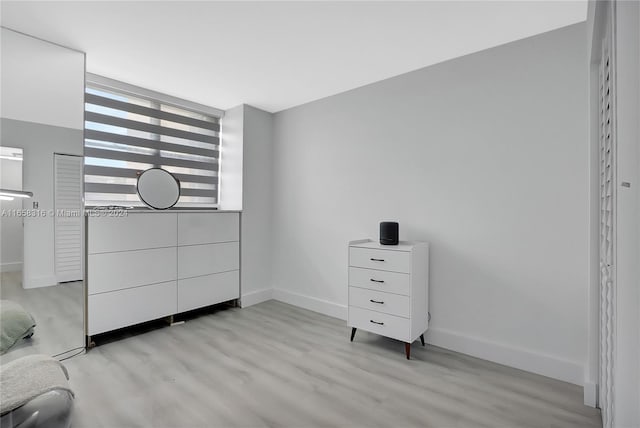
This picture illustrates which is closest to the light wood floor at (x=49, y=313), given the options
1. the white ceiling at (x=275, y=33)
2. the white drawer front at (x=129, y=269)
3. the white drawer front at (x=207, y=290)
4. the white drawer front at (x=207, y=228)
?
the white drawer front at (x=129, y=269)

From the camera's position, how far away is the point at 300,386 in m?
1.96

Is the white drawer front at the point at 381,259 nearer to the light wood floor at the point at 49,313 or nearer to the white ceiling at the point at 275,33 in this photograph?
the white ceiling at the point at 275,33

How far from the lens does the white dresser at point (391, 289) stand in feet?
7.57

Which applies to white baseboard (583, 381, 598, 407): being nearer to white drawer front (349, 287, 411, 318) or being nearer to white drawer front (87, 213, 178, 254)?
white drawer front (349, 287, 411, 318)

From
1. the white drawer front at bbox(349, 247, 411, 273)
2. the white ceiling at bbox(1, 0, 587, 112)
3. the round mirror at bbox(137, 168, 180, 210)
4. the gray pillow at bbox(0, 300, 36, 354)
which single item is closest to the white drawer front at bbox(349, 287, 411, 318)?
the white drawer front at bbox(349, 247, 411, 273)

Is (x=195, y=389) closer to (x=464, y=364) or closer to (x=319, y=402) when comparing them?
(x=319, y=402)

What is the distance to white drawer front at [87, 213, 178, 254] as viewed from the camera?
2.50 meters

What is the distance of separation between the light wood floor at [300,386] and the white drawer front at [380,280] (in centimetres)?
52

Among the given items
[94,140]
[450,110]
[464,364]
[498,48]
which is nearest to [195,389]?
[464,364]

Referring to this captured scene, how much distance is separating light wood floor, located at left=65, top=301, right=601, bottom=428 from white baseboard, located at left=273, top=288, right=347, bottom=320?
448 millimetres

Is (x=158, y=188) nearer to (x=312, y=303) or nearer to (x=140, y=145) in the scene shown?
(x=140, y=145)

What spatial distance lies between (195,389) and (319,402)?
2.59 feet

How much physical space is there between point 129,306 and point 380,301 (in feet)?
7.11

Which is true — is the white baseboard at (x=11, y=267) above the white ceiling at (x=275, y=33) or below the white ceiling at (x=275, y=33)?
below
